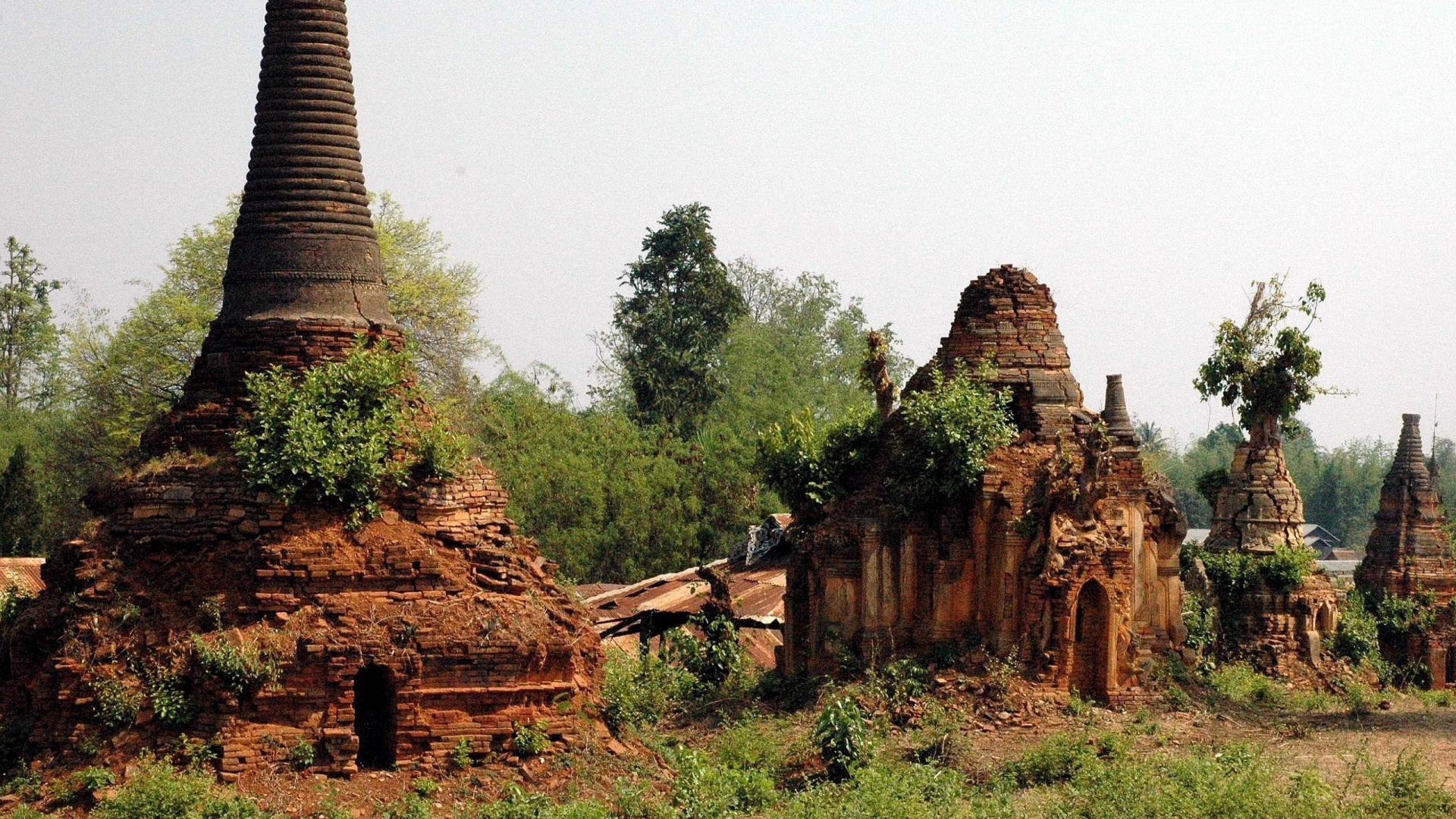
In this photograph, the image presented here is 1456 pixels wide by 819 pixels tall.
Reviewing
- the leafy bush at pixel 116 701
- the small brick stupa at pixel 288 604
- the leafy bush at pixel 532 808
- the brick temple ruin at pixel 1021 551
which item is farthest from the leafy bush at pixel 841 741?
the leafy bush at pixel 116 701

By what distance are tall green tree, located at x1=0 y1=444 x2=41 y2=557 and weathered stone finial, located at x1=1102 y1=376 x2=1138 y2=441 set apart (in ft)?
82.4

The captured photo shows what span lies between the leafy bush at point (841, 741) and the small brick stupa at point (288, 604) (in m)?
3.57

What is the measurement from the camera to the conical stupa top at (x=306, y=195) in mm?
17203

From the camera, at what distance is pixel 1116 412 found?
26.2 m

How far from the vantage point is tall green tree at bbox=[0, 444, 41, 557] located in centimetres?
4112

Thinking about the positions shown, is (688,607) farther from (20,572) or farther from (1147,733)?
(20,572)

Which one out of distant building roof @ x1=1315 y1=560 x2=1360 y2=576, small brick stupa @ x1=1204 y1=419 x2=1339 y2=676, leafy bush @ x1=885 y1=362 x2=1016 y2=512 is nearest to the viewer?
leafy bush @ x1=885 y1=362 x2=1016 y2=512

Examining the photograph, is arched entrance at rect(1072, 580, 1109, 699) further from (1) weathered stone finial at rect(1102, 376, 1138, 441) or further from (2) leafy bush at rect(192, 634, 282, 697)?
(2) leafy bush at rect(192, 634, 282, 697)

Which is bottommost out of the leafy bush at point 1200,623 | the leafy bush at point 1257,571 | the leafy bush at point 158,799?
the leafy bush at point 158,799

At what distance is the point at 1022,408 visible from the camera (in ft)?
78.4

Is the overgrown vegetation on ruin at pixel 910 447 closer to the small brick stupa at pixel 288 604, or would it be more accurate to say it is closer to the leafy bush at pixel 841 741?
the leafy bush at pixel 841 741

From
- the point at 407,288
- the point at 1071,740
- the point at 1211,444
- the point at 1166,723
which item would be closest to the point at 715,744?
the point at 1071,740


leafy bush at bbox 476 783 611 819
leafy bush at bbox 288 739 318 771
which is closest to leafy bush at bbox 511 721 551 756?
leafy bush at bbox 476 783 611 819

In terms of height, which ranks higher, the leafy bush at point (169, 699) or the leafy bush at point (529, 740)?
the leafy bush at point (169, 699)
